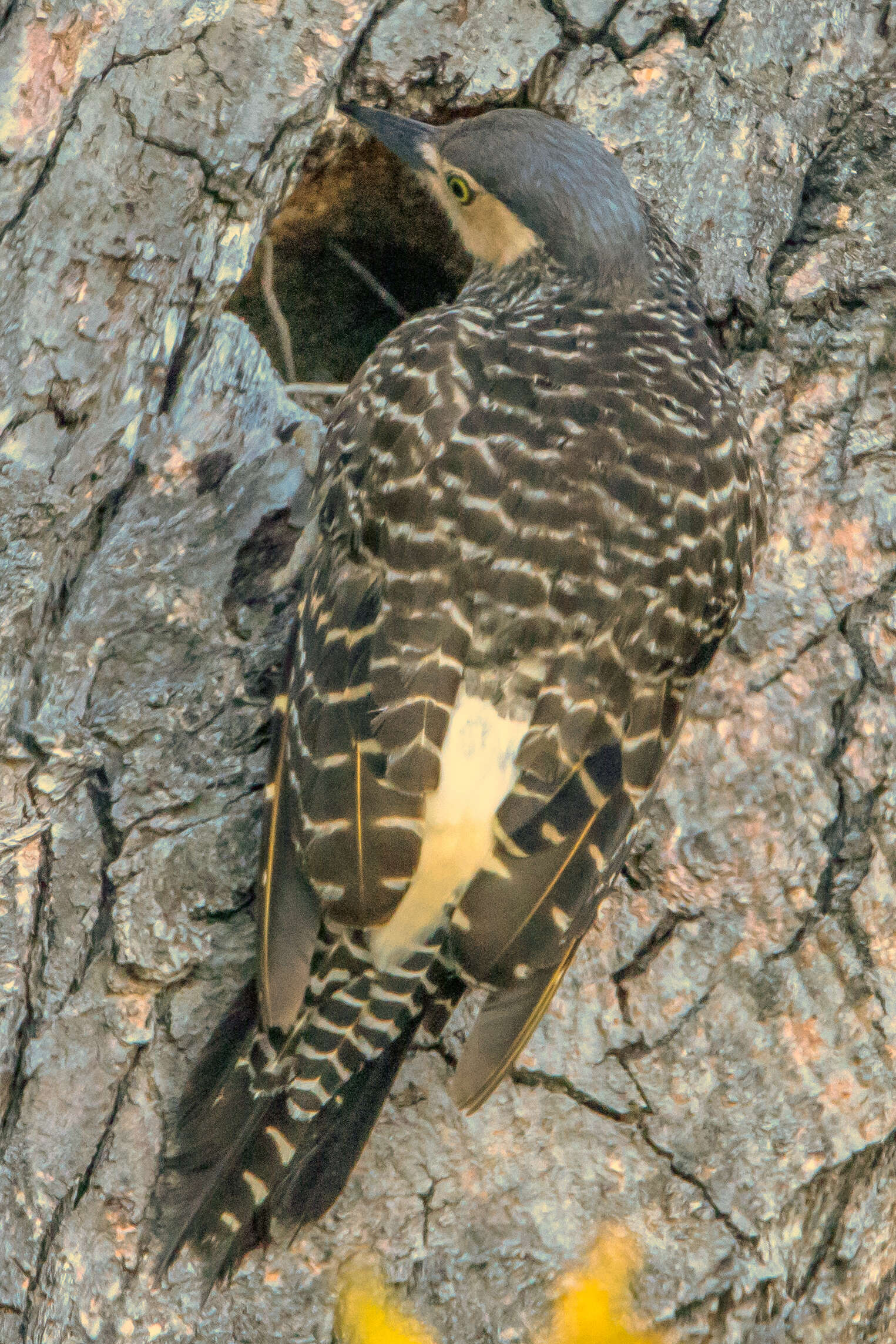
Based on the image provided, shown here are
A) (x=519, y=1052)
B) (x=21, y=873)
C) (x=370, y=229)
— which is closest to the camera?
(x=519, y=1052)

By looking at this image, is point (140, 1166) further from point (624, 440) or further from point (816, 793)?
point (624, 440)

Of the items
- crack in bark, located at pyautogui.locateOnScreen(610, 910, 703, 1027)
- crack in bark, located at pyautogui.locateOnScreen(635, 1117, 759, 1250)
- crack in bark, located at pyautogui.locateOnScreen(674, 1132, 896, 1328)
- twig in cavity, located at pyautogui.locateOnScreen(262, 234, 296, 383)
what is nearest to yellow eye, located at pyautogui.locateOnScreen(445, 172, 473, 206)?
twig in cavity, located at pyautogui.locateOnScreen(262, 234, 296, 383)

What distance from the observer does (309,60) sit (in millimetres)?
2262

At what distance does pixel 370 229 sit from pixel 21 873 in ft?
6.18

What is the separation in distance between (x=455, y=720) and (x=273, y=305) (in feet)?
4.29

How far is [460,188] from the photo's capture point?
2.55m

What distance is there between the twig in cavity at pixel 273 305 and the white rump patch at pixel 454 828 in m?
1.31

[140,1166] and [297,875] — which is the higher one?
[297,875]

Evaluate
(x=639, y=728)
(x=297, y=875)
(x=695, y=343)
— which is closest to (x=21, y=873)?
(x=297, y=875)

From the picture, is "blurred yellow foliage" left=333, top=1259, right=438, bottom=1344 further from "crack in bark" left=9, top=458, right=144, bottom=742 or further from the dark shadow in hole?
the dark shadow in hole

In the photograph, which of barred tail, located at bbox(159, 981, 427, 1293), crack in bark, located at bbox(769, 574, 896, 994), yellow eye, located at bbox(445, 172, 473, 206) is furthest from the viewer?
yellow eye, located at bbox(445, 172, 473, 206)

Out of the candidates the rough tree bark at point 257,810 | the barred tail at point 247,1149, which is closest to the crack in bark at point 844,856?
the rough tree bark at point 257,810

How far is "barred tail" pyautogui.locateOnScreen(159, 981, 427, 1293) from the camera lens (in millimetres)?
1824

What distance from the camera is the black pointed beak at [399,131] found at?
7.69ft
